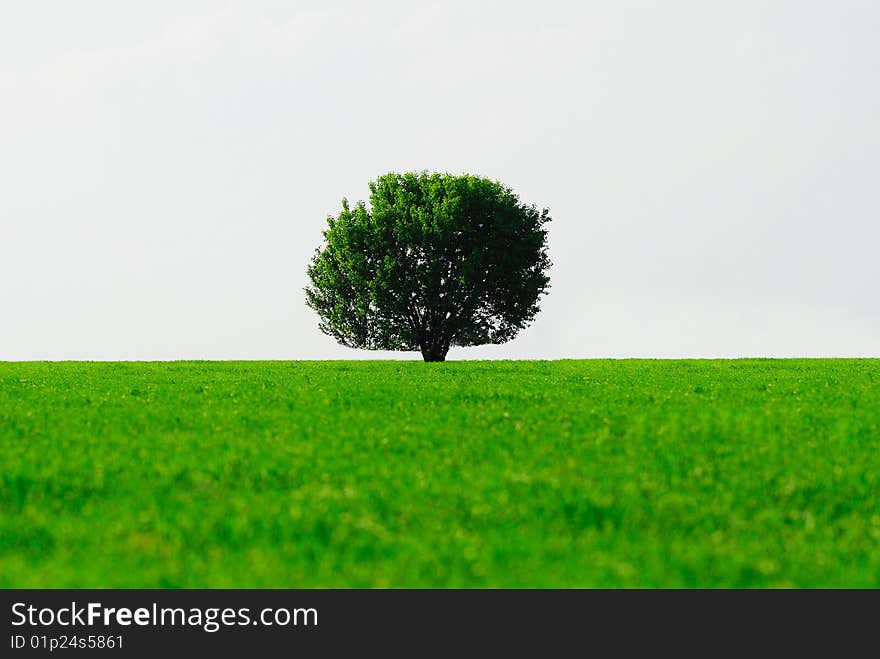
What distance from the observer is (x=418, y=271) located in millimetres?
51156

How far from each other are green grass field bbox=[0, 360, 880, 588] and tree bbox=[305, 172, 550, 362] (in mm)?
31029

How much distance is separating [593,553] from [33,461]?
9.84 meters

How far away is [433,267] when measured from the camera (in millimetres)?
50969

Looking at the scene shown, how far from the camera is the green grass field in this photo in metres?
7.79

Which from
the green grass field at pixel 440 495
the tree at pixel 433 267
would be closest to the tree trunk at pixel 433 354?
the tree at pixel 433 267

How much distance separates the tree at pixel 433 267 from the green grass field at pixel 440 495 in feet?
102

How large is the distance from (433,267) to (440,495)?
4096 cm

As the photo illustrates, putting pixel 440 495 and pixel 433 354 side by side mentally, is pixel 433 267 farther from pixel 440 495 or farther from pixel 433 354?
pixel 440 495

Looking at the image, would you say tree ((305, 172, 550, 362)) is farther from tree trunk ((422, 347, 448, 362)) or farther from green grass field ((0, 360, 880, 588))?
green grass field ((0, 360, 880, 588))

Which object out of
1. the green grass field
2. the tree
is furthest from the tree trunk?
the green grass field

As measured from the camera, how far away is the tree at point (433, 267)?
167ft

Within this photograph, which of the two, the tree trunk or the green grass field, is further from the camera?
the tree trunk

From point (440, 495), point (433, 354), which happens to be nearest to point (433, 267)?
point (433, 354)
